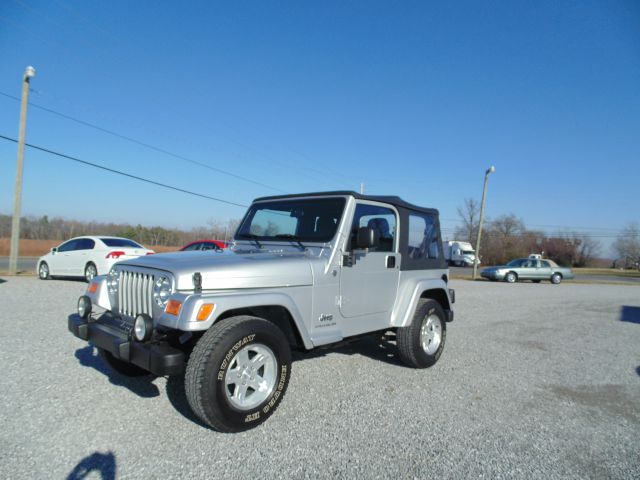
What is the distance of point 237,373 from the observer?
9.45 ft

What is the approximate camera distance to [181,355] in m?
2.66

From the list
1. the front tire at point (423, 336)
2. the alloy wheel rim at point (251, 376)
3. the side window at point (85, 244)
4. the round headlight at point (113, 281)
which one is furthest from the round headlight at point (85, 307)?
the side window at point (85, 244)

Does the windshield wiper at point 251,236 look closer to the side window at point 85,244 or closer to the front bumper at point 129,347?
the front bumper at point 129,347

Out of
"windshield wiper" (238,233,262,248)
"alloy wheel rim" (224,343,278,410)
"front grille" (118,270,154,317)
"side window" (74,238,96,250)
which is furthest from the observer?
"side window" (74,238,96,250)

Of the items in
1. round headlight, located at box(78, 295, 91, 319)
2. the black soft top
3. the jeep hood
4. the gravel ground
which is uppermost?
the black soft top

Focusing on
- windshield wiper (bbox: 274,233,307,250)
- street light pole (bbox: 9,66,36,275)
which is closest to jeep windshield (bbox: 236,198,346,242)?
windshield wiper (bbox: 274,233,307,250)

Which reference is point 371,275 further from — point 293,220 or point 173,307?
point 173,307

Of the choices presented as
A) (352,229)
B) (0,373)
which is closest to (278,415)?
(352,229)

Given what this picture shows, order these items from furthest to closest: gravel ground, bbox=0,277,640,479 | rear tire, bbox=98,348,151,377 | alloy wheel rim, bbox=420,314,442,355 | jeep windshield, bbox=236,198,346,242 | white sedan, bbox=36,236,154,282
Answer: white sedan, bbox=36,236,154,282
alloy wheel rim, bbox=420,314,442,355
jeep windshield, bbox=236,198,346,242
rear tire, bbox=98,348,151,377
gravel ground, bbox=0,277,640,479

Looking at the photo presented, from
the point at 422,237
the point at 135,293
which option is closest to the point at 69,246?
Answer: the point at 135,293

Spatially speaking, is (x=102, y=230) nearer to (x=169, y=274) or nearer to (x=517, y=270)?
(x=517, y=270)

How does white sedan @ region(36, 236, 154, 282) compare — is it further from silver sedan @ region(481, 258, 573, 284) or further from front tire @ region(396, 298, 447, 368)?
silver sedan @ region(481, 258, 573, 284)

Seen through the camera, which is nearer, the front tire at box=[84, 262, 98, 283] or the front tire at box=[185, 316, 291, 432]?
the front tire at box=[185, 316, 291, 432]

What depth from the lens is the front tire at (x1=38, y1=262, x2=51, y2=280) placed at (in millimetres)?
12453
